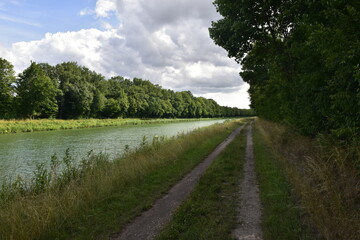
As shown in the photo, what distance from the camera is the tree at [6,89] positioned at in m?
50.8

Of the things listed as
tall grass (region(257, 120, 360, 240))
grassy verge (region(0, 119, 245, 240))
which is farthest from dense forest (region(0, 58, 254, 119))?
tall grass (region(257, 120, 360, 240))

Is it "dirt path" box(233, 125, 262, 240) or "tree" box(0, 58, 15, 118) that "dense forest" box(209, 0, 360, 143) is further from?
"tree" box(0, 58, 15, 118)

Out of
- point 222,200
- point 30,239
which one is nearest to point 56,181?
point 30,239

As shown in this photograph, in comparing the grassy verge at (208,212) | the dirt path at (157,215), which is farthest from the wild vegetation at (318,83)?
the dirt path at (157,215)

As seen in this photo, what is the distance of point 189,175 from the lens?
9.72m

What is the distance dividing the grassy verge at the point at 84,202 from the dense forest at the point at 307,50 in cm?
576

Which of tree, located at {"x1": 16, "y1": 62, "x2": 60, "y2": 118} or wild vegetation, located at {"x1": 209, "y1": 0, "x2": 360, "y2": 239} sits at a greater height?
tree, located at {"x1": 16, "y1": 62, "x2": 60, "y2": 118}

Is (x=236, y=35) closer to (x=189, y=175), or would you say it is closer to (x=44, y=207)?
(x=189, y=175)

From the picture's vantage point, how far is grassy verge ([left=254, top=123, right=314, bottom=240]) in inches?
177

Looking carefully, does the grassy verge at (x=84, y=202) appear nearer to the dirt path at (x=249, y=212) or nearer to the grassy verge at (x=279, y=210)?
the dirt path at (x=249, y=212)

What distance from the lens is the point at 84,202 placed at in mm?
6609

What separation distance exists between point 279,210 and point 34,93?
2463 inches

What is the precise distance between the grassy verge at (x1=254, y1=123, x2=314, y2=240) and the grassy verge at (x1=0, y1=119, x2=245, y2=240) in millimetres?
3229

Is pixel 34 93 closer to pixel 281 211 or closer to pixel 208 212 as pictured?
pixel 208 212
